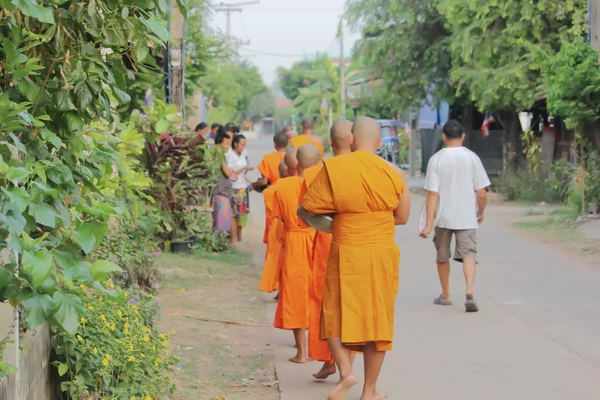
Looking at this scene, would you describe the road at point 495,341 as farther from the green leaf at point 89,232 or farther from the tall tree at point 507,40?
the tall tree at point 507,40

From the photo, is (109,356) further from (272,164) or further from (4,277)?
(272,164)

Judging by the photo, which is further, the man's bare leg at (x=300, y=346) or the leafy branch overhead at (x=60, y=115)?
the man's bare leg at (x=300, y=346)

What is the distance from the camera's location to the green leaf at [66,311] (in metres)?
3.20

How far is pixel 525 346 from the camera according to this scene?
7680 mm

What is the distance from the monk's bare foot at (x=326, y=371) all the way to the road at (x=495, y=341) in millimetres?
55

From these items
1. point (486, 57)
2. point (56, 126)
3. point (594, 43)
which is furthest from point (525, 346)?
point (486, 57)

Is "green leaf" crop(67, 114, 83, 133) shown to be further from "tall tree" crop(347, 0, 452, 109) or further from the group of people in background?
"tall tree" crop(347, 0, 452, 109)

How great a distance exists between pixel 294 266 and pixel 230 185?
23.1ft

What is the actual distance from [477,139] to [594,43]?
16.0 meters

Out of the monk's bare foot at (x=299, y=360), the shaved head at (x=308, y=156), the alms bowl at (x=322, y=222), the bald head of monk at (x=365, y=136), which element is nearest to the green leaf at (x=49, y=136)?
the alms bowl at (x=322, y=222)

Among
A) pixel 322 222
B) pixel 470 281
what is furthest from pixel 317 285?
pixel 470 281

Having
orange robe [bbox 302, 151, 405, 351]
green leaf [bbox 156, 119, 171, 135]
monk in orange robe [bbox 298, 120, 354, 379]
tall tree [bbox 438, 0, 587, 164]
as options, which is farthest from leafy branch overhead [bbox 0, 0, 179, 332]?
tall tree [bbox 438, 0, 587, 164]

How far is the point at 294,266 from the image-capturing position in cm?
742

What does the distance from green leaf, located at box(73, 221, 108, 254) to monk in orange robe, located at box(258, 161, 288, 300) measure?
4.26 metres
